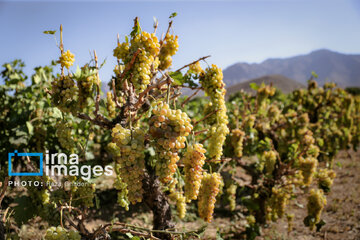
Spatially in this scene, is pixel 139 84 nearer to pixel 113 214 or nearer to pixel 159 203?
pixel 159 203

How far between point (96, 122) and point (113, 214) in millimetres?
3496

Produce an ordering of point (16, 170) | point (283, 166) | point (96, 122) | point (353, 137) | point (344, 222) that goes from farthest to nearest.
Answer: point (353, 137) → point (16, 170) → point (344, 222) → point (283, 166) → point (96, 122)

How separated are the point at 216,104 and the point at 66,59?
107 cm

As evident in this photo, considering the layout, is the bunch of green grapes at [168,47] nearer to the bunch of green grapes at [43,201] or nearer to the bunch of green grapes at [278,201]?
A: the bunch of green grapes at [43,201]

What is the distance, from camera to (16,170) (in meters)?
4.82

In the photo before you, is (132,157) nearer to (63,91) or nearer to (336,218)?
(63,91)

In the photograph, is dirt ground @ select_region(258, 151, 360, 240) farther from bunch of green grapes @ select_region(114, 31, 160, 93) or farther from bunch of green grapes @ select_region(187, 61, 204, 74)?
bunch of green grapes @ select_region(114, 31, 160, 93)

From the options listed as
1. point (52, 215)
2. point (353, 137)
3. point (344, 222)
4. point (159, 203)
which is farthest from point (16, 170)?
point (353, 137)

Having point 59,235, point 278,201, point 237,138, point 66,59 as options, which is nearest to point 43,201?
point 59,235

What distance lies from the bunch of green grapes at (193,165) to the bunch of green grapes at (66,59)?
99cm

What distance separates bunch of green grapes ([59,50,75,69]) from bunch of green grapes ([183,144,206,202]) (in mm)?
994

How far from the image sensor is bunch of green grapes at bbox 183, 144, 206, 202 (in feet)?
4.05

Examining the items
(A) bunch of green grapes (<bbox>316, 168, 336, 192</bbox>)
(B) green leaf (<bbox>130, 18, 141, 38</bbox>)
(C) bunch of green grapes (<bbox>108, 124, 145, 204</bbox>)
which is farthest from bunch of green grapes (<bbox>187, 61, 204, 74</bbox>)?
(A) bunch of green grapes (<bbox>316, 168, 336, 192</bbox>)

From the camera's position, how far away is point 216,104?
5.96 ft
